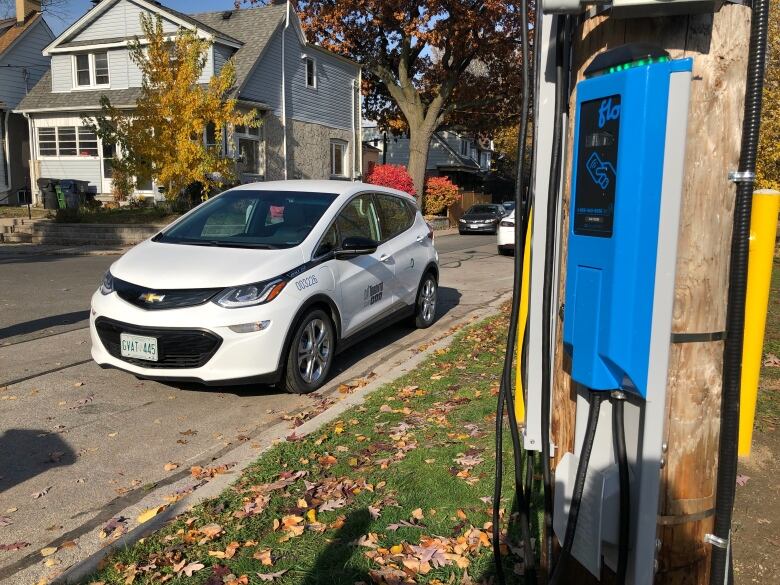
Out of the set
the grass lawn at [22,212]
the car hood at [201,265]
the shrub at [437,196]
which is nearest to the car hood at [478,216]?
the shrub at [437,196]

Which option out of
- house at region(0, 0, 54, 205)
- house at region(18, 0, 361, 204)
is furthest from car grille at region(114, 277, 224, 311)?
house at region(0, 0, 54, 205)

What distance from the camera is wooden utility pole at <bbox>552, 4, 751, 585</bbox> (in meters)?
1.75

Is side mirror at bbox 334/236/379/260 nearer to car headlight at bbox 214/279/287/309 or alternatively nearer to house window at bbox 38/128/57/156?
car headlight at bbox 214/279/287/309

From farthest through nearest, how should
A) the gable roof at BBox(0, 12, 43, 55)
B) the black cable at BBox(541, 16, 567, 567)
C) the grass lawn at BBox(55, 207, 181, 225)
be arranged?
1. the gable roof at BBox(0, 12, 43, 55)
2. the grass lawn at BBox(55, 207, 181, 225)
3. the black cable at BBox(541, 16, 567, 567)

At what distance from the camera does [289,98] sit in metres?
26.3

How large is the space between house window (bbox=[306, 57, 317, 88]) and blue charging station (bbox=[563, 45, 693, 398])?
27.3 m

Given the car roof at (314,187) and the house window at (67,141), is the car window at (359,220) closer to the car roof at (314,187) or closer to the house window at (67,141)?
the car roof at (314,187)

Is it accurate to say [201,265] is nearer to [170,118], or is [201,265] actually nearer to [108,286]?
[108,286]

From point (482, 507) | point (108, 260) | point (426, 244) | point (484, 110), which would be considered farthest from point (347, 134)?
point (482, 507)

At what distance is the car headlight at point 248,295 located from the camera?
520cm

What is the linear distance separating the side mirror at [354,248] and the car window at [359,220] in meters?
0.13

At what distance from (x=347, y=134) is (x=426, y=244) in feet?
77.1

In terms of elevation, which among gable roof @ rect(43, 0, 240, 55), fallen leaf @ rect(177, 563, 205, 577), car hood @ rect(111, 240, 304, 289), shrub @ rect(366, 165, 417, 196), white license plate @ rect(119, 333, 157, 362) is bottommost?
fallen leaf @ rect(177, 563, 205, 577)

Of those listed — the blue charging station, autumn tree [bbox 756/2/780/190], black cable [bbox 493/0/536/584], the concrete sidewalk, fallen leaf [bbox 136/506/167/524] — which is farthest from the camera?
the concrete sidewalk
